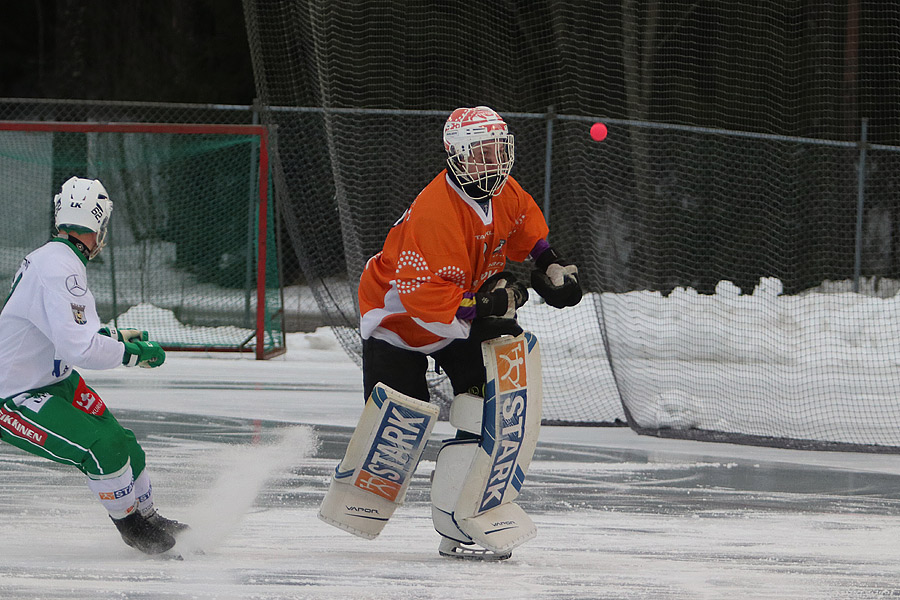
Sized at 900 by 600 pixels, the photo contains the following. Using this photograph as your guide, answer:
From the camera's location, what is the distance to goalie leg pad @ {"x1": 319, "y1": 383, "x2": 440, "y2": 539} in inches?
142

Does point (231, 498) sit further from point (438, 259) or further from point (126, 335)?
point (438, 259)

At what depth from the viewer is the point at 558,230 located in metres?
10.3

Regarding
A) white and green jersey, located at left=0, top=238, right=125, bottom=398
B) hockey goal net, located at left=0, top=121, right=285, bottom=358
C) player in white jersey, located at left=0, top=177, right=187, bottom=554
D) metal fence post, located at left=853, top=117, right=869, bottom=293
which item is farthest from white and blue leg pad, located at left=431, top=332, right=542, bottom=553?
metal fence post, located at left=853, top=117, right=869, bottom=293

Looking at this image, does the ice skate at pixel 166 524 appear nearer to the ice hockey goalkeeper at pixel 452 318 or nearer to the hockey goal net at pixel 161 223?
the ice hockey goalkeeper at pixel 452 318

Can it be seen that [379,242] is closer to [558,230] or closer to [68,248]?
[558,230]

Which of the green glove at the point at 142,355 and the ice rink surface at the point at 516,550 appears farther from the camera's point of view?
the green glove at the point at 142,355

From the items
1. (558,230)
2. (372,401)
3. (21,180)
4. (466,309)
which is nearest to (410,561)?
(372,401)

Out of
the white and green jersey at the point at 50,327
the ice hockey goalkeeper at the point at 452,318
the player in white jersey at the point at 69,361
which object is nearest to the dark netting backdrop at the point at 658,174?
the ice hockey goalkeeper at the point at 452,318

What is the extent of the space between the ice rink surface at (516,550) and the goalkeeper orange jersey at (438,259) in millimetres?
737

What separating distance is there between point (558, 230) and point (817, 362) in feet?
8.52

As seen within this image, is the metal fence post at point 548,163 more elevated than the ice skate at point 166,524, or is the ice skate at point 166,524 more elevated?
the metal fence post at point 548,163

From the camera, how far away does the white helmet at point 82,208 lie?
11.4 feet

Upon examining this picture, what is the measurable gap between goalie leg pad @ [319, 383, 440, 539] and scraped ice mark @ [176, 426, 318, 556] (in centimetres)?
42

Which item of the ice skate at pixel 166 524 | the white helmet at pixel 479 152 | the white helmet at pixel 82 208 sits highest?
the white helmet at pixel 479 152
